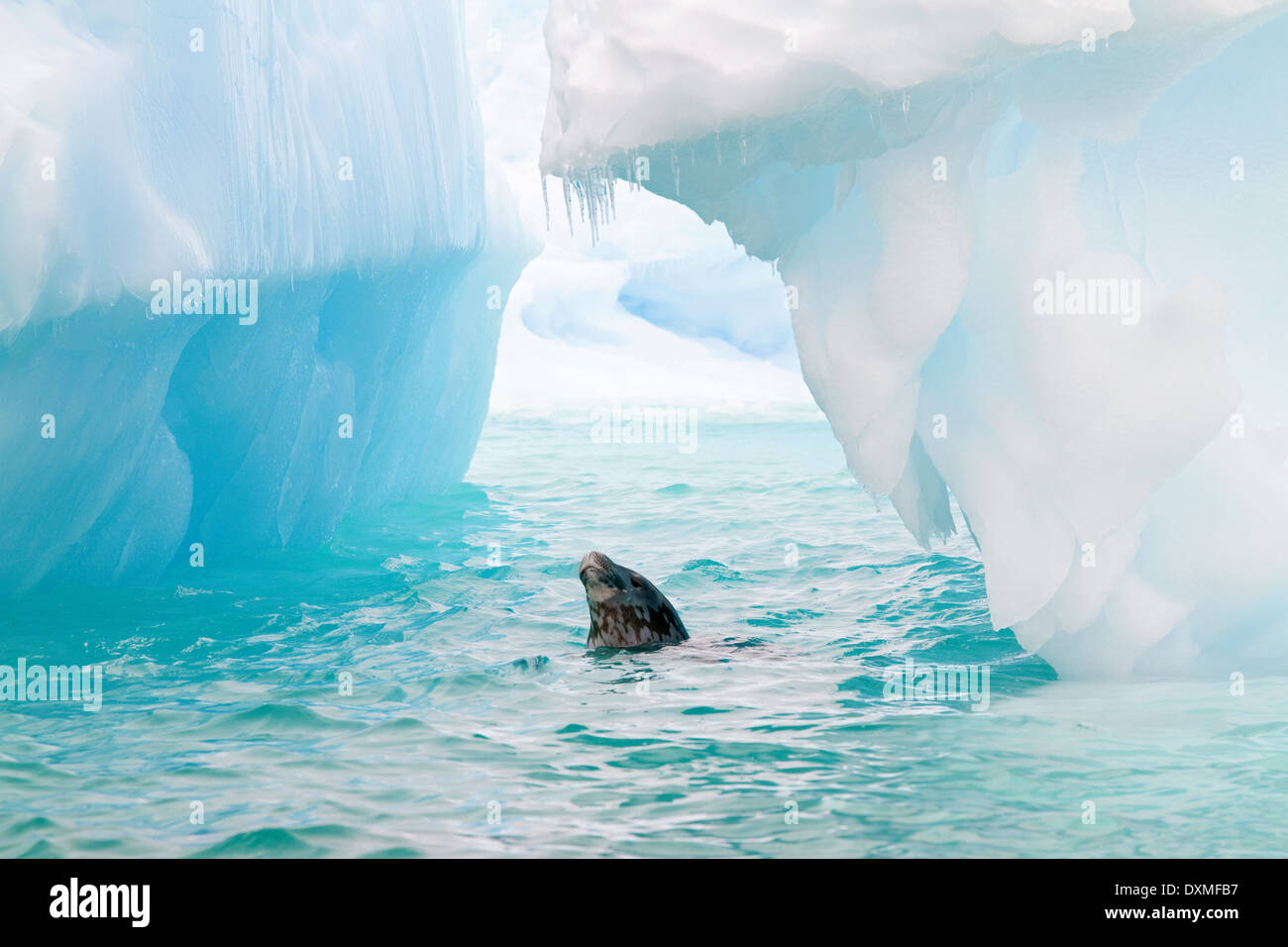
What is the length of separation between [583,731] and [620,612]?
1.67m

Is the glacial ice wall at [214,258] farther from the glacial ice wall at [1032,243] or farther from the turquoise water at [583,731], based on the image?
the glacial ice wall at [1032,243]

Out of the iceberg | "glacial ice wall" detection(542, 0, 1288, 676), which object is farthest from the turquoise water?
the iceberg

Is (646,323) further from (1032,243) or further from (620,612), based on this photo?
(1032,243)

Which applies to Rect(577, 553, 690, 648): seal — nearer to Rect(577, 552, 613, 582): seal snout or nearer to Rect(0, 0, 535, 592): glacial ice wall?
Rect(577, 552, 613, 582): seal snout

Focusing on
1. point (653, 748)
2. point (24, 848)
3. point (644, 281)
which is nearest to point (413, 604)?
point (653, 748)

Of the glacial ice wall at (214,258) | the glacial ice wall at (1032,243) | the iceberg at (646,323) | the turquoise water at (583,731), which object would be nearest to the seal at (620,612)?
the turquoise water at (583,731)

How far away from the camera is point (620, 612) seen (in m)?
7.07

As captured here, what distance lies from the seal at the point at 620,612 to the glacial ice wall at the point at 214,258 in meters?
2.80

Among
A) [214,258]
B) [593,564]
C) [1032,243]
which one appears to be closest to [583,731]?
[593,564]

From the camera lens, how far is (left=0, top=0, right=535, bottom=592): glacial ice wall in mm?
7125

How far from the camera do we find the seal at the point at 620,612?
23.1ft

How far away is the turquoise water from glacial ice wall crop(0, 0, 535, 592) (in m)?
0.67

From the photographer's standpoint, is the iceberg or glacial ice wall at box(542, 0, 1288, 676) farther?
the iceberg

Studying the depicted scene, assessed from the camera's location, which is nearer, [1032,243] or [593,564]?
[1032,243]
